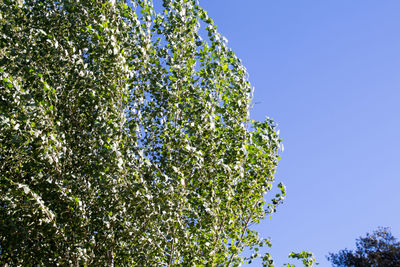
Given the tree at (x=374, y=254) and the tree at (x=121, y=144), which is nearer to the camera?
the tree at (x=121, y=144)

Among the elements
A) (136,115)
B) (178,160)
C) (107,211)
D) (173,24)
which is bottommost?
(107,211)

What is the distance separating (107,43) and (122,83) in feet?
3.72

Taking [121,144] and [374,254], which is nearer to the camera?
[121,144]

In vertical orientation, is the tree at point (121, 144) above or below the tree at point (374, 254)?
below

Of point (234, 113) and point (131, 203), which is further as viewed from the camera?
point (234, 113)

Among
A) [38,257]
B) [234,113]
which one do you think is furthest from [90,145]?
[234,113]

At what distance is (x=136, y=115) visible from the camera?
1180 centimetres

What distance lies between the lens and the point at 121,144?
10.6m

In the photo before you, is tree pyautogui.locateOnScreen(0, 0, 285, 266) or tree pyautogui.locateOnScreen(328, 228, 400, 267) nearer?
tree pyautogui.locateOnScreen(0, 0, 285, 266)

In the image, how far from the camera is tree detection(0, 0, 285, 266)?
10.2 metres

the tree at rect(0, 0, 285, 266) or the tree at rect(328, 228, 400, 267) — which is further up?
the tree at rect(328, 228, 400, 267)

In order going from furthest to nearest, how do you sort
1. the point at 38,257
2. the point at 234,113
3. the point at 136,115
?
1. the point at 234,113
2. the point at 136,115
3. the point at 38,257

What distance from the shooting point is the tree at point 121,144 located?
33.4 feet

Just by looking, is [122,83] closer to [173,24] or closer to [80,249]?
[173,24]
